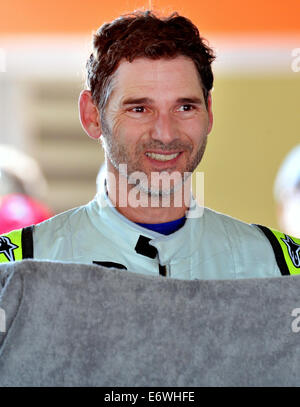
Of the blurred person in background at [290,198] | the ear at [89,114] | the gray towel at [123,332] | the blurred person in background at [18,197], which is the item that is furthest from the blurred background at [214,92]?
the gray towel at [123,332]

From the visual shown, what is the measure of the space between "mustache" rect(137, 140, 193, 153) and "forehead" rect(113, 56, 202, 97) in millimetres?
72

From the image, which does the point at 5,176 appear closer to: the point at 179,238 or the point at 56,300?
the point at 179,238

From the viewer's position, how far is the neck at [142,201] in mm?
1117

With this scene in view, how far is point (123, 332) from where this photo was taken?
0.83 m

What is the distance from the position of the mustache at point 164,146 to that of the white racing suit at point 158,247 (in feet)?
0.40

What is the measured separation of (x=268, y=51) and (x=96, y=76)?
10.9ft

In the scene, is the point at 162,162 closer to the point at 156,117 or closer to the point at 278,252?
the point at 156,117

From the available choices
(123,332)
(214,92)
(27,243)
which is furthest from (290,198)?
(214,92)

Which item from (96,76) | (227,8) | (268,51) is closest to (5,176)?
(227,8)

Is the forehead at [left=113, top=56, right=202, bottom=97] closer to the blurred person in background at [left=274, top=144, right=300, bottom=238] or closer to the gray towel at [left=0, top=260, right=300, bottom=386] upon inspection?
the gray towel at [left=0, top=260, right=300, bottom=386]

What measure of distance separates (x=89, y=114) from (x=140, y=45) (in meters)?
0.15

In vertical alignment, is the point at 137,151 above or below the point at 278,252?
above

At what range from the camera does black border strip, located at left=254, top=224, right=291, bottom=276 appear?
1.08 metres

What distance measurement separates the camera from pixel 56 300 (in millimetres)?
831
